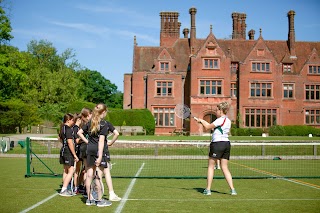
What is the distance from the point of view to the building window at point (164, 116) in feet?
173

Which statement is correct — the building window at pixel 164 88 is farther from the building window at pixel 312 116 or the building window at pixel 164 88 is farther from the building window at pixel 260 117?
the building window at pixel 312 116

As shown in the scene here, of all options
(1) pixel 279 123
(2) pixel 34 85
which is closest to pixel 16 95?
(2) pixel 34 85

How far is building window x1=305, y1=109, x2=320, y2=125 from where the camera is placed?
53250mm

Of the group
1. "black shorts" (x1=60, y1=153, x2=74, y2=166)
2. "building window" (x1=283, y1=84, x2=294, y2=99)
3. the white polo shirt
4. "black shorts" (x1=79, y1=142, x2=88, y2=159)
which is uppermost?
"building window" (x1=283, y1=84, x2=294, y2=99)

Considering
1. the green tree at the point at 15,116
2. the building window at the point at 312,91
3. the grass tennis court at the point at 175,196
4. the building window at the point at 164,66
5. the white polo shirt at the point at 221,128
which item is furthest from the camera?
the building window at the point at 312,91

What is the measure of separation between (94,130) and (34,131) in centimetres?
5017

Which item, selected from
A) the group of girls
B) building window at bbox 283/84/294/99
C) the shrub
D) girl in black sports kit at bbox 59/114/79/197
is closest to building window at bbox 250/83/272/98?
building window at bbox 283/84/294/99

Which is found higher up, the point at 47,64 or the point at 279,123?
the point at 47,64

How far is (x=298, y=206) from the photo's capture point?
8.53 meters

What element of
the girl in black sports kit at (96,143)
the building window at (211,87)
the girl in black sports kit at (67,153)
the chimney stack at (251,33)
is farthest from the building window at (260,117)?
the girl in black sports kit at (96,143)

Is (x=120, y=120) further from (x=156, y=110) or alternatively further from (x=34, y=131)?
(x=34, y=131)

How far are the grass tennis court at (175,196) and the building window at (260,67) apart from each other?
4037 cm

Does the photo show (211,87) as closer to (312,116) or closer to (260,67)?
(260,67)

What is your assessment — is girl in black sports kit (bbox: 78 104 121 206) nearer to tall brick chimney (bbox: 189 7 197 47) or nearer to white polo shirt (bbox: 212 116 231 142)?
white polo shirt (bbox: 212 116 231 142)
